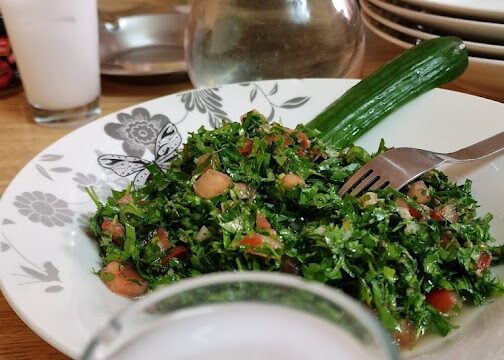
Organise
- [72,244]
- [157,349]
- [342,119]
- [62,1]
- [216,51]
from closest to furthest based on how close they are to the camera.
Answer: [157,349]
[72,244]
[342,119]
[62,1]
[216,51]

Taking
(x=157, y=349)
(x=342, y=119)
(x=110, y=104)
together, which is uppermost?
(x=157, y=349)

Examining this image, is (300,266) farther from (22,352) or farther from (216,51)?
(216,51)

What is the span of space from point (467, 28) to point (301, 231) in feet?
2.78

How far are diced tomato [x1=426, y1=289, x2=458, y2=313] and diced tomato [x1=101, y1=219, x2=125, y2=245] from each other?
1.67ft

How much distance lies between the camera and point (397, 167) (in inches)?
47.1

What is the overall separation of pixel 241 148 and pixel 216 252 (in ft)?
0.90

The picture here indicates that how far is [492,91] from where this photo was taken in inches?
67.8

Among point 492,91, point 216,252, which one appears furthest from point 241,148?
point 492,91

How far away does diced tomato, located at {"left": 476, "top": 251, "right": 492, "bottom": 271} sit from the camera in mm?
1057

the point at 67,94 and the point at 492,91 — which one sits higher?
the point at 492,91

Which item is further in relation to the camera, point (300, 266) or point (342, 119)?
point (342, 119)

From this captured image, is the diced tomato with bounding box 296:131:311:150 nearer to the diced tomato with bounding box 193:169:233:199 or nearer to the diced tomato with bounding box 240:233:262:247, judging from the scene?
the diced tomato with bounding box 193:169:233:199

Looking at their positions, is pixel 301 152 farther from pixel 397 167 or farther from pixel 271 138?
pixel 397 167

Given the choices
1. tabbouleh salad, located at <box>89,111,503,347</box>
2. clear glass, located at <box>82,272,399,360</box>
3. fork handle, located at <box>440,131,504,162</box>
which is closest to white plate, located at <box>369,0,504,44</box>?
fork handle, located at <box>440,131,504,162</box>
